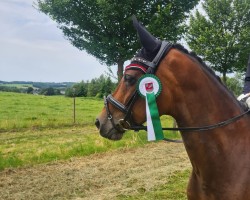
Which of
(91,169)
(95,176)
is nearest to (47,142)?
(91,169)

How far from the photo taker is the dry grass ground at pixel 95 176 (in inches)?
263

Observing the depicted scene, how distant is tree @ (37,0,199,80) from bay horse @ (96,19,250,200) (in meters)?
11.0

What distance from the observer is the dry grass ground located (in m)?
6.68

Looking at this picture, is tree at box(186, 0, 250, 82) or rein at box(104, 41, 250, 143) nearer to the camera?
rein at box(104, 41, 250, 143)

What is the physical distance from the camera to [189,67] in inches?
114

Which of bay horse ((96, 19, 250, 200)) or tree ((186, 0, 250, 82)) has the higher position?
tree ((186, 0, 250, 82))

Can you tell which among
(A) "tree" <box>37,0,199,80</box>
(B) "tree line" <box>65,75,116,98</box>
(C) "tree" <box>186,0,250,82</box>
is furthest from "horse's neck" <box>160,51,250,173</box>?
(B) "tree line" <box>65,75,116,98</box>

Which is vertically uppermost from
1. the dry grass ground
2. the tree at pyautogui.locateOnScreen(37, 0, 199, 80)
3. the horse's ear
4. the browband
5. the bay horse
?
the tree at pyautogui.locateOnScreen(37, 0, 199, 80)

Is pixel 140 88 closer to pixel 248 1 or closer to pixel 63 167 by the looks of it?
pixel 63 167

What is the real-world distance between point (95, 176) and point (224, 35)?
1342 cm

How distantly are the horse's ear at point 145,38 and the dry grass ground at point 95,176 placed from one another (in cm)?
416

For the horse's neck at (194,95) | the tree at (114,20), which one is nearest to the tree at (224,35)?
the tree at (114,20)

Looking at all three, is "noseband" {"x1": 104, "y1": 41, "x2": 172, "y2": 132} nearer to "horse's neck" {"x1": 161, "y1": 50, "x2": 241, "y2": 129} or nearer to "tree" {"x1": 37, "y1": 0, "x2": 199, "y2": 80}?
"horse's neck" {"x1": 161, "y1": 50, "x2": 241, "y2": 129}

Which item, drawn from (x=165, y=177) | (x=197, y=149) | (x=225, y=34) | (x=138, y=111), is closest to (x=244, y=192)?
(x=197, y=149)
